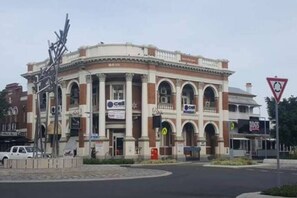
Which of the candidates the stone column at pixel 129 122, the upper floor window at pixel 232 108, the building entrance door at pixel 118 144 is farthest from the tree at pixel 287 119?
the upper floor window at pixel 232 108

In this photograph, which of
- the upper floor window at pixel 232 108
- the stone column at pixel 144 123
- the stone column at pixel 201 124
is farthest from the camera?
the upper floor window at pixel 232 108

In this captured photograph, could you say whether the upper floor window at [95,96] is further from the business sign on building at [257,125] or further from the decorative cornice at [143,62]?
the business sign on building at [257,125]

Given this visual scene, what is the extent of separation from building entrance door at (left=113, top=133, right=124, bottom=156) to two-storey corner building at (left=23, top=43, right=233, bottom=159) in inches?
4.6

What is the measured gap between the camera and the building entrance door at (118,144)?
5609cm

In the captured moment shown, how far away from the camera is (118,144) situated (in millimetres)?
56281

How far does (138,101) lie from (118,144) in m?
5.69

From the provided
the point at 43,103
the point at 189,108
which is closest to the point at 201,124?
the point at 189,108

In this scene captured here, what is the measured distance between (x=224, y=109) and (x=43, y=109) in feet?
82.6

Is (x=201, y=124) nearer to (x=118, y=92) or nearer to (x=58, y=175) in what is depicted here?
(x=118, y=92)

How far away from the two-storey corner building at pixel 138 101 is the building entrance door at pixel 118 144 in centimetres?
12

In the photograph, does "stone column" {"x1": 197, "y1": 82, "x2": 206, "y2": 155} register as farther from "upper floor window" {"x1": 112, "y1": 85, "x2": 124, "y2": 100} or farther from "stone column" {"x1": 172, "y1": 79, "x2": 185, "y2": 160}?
"upper floor window" {"x1": 112, "y1": 85, "x2": 124, "y2": 100}

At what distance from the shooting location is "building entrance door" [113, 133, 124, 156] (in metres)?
56.1

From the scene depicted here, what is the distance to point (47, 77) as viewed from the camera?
3145 cm

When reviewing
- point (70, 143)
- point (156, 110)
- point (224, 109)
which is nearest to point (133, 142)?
point (156, 110)
